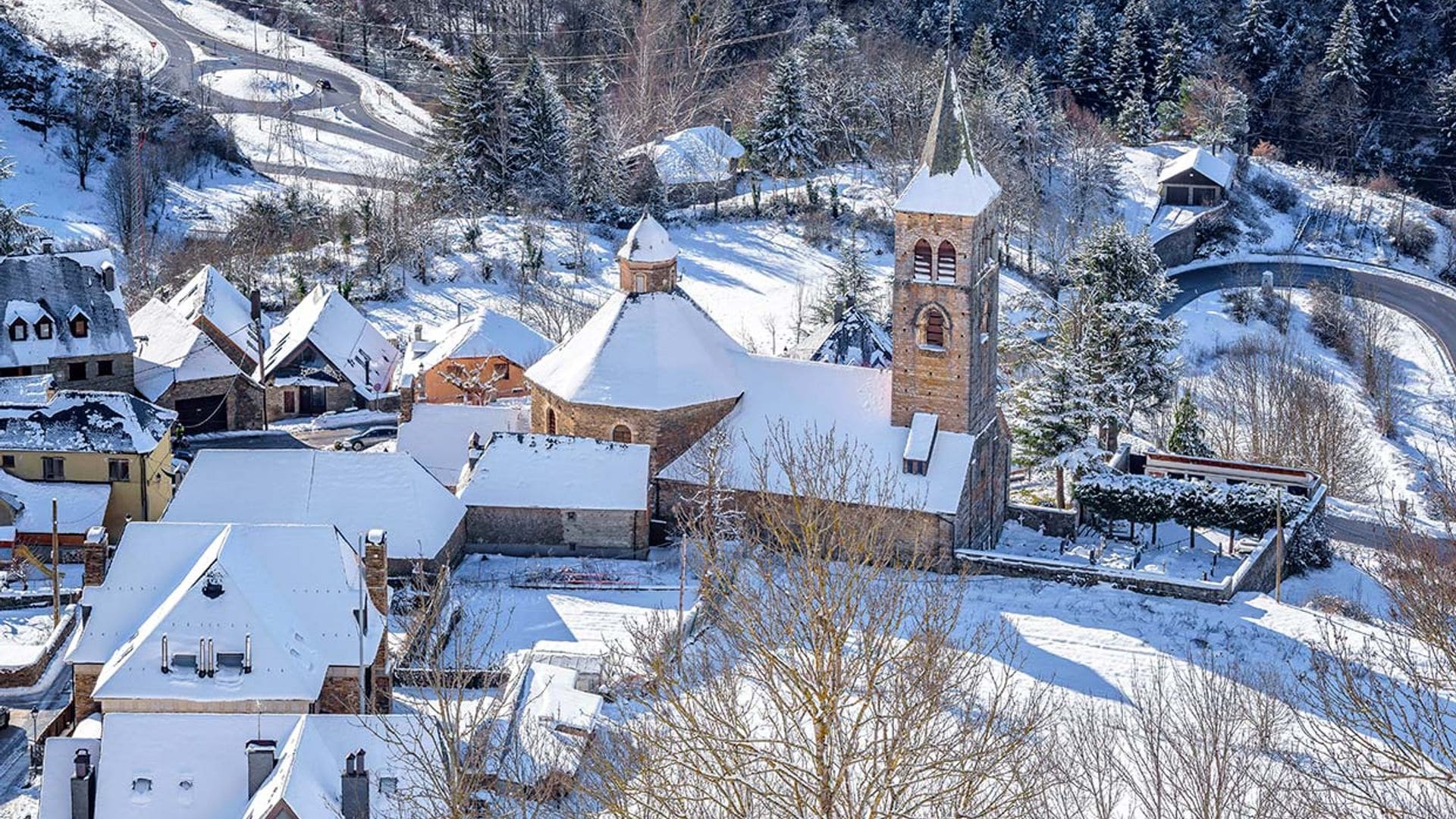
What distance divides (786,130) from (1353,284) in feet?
82.6

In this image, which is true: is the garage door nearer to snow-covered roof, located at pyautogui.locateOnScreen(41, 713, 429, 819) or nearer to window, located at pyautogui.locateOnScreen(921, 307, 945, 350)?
window, located at pyautogui.locateOnScreen(921, 307, 945, 350)

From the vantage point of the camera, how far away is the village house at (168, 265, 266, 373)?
2874 inches

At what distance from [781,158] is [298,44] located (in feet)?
97.1

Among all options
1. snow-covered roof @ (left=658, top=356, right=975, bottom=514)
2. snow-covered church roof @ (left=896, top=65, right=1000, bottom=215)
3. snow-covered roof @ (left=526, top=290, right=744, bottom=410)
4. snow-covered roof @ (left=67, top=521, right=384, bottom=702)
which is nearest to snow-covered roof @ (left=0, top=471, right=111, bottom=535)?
snow-covered roof @ (left=67, top=521, right=384, bottom=702)

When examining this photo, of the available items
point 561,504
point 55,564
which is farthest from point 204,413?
point 561,504

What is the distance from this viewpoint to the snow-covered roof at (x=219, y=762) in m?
38.7

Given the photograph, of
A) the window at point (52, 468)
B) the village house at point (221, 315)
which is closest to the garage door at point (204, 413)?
the village house at point (221, 315)

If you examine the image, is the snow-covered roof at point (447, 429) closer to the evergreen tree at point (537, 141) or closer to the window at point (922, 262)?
the window at point (922, 262)

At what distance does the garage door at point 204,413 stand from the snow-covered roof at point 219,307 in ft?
13.9

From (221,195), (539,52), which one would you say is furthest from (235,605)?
(539,52)

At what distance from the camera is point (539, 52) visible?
110750mm

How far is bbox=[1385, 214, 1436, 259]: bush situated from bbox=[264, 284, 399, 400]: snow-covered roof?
1834 inches

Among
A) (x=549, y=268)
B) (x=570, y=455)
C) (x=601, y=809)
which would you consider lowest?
(x=601, y=809)

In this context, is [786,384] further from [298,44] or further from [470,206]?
[298,44]
